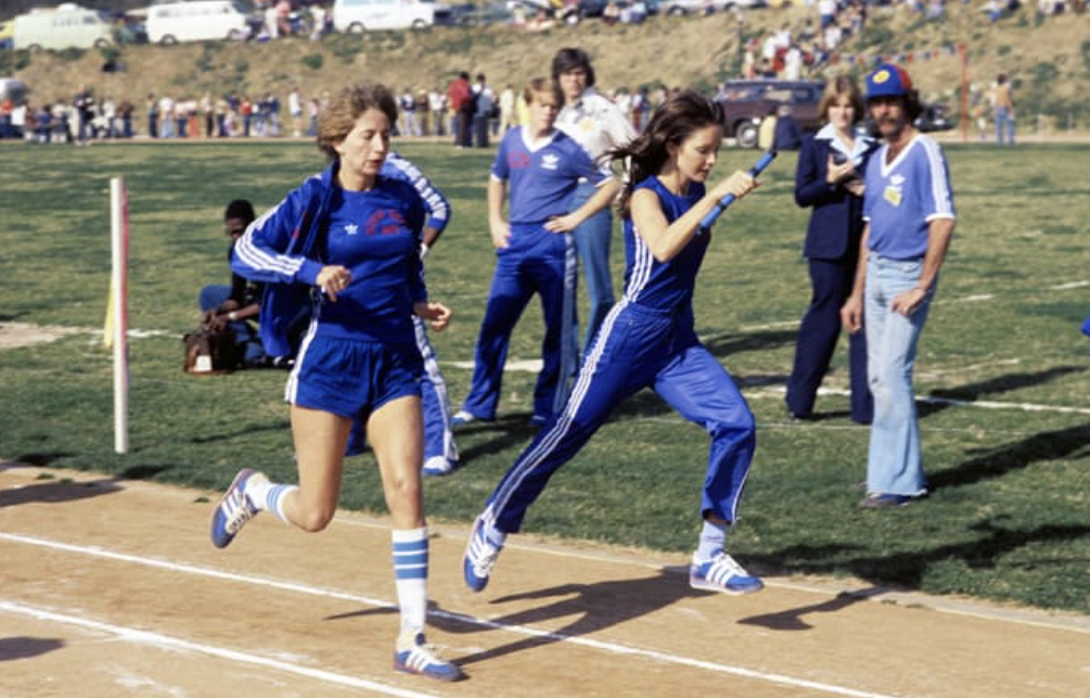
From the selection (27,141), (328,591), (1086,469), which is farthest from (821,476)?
(27,141)

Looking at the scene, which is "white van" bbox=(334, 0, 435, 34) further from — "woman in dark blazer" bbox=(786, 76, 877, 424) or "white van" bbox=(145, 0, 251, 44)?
"woman in dark blazer" bbox=(786, 76, 877, 424)

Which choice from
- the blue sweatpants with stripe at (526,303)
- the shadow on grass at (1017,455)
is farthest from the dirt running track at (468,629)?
the blue sweatpants with stripe at (526,303)

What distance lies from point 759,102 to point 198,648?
45.8m

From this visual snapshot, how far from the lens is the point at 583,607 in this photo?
807cm

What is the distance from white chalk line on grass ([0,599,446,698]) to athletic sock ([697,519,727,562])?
1.68 m

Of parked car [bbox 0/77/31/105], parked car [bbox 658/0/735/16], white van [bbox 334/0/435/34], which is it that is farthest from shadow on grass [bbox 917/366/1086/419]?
white van [bbox 334/0/435/34]

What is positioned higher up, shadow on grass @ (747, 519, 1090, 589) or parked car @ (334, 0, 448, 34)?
parked car @ (334, 0, 448, 34)

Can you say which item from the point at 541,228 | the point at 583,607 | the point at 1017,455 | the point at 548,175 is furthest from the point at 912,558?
the point at 548,175

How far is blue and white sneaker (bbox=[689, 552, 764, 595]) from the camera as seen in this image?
7793 mm

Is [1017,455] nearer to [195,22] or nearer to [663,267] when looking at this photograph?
[663,267]

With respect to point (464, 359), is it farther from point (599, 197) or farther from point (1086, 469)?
point (1086, 469)

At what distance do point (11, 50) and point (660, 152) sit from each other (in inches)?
3384

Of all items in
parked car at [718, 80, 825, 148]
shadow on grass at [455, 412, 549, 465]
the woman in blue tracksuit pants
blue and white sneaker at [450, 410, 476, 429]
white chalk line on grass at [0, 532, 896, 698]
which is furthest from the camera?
parked car at [718, 80, 825, 148]

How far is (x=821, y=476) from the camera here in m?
10.9
